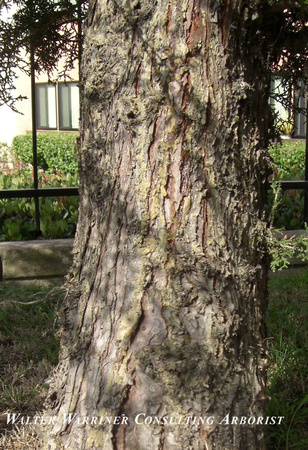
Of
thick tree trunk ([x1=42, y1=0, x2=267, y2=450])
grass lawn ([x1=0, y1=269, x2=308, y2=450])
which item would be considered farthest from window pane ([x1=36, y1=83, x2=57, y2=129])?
thick tree trunk ([x1=42, y1=0, x2=267, y2=450])

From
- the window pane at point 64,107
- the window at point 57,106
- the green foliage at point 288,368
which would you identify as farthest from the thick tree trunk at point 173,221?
the window pane at point 64,107

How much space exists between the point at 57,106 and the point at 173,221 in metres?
12.6

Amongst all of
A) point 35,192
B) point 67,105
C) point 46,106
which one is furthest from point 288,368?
point 46,106

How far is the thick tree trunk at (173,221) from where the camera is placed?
1.70 metres

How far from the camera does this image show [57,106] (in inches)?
539

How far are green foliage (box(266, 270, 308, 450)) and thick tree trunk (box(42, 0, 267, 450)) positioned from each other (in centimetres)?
38

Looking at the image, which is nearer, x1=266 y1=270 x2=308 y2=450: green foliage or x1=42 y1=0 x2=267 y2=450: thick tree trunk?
x1=42 y1=0 x2=267 y2=450: thick tree trunk

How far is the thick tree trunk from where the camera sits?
5.58 ft

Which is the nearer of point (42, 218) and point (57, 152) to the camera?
point (42, 218)

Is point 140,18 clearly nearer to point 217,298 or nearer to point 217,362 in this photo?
point 217,298

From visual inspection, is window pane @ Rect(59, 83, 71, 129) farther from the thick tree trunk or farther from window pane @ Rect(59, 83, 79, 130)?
the thick tree trunk

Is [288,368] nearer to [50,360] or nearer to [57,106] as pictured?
[50,360]

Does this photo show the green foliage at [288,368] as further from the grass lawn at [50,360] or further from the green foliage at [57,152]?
the green foliage at [57,152]

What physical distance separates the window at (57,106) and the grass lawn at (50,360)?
1040 centimetres
